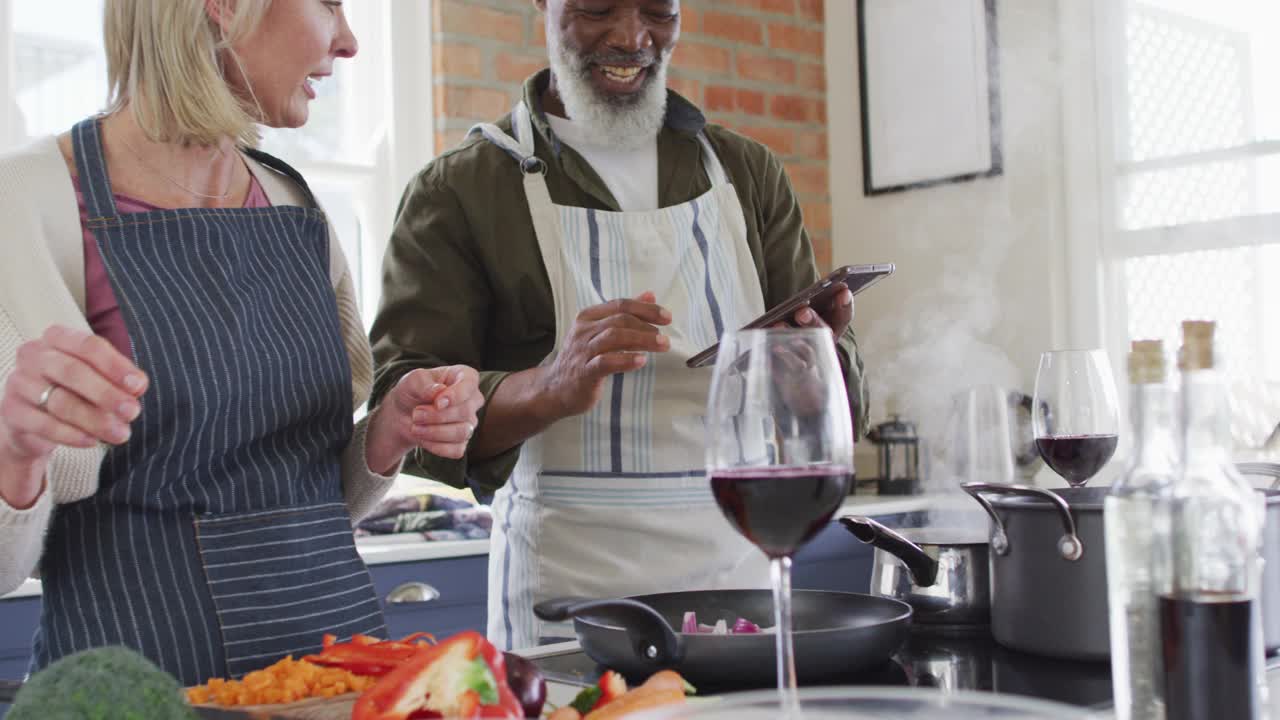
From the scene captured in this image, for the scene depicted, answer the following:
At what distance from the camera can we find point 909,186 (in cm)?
362

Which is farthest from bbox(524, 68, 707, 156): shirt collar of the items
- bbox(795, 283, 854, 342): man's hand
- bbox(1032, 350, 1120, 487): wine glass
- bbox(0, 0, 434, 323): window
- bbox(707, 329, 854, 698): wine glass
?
bbox(707, 329, 854, 698): wine glass

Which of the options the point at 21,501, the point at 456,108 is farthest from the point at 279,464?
the point at 456,108

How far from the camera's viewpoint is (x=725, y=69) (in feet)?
11.8

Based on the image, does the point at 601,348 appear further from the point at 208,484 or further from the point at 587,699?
the point at 587,699

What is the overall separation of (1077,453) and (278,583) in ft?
2.64

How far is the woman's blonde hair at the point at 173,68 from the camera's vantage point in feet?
4.08

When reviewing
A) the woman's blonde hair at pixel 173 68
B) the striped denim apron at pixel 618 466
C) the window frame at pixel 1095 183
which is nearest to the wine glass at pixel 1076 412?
the striped denim apron at pixel 618 466

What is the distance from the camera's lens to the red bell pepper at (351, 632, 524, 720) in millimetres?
660

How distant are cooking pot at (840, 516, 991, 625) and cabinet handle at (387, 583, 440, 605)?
4.65ft

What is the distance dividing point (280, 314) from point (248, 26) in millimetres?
290

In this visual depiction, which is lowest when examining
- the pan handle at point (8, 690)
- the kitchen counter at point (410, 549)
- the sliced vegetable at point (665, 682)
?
the kitchen counter at point (410, 549)

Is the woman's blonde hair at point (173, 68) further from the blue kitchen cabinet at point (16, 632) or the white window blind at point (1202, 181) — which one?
the white window blind at point (1202, 181)

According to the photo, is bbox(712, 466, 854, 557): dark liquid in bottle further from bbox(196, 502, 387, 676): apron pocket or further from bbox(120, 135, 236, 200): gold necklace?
bbox(120, 135, 236, 200): gold necklace

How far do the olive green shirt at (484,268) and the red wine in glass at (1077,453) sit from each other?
19.1 inches
